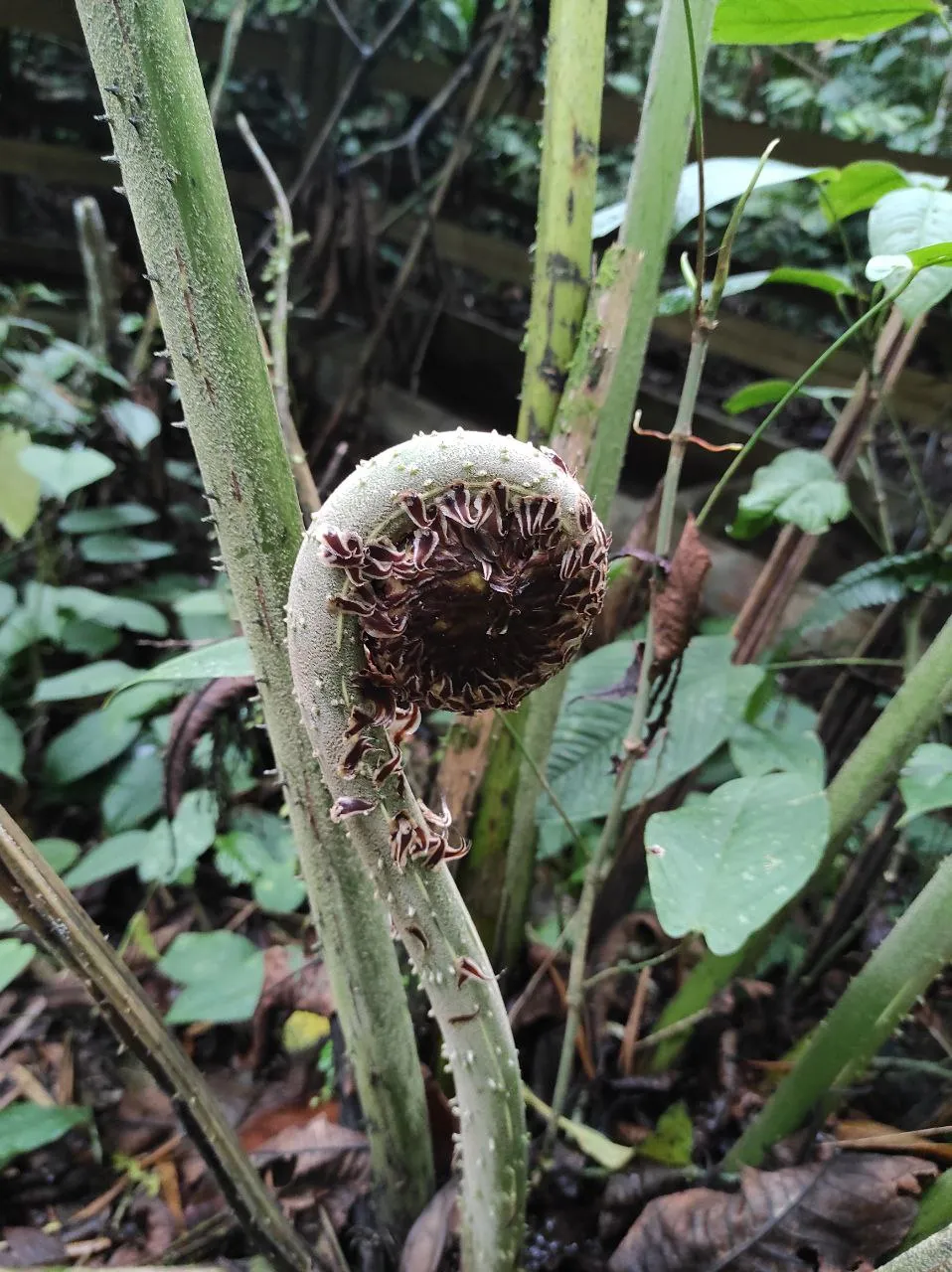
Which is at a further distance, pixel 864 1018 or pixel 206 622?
pixel 206 622

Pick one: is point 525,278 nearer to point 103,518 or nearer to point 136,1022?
point 103,518

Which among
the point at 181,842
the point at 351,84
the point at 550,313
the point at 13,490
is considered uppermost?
the point at 351,84

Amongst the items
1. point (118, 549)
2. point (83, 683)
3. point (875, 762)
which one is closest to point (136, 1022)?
point (875, 762)

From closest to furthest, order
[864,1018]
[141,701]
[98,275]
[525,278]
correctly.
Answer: [864,1018] < [141,701] < [98,275] < [525,278]

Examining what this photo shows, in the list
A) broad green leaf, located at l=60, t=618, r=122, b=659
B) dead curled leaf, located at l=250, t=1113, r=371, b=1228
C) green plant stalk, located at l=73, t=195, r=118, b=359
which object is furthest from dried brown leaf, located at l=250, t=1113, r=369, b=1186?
green plant stalk, located at l=73, t=195, r=118, b=359

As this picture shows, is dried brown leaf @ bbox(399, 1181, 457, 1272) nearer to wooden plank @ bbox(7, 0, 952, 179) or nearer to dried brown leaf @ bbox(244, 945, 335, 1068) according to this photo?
dried brown leaf @ bbox(244, 945, 335, 1068)

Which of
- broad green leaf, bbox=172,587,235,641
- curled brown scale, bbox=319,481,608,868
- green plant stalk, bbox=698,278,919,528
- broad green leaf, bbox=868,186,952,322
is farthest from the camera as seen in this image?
broad green leaf, bbox=172,587,235,641

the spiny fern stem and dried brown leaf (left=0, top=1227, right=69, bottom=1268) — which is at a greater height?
the spiny fern stem
